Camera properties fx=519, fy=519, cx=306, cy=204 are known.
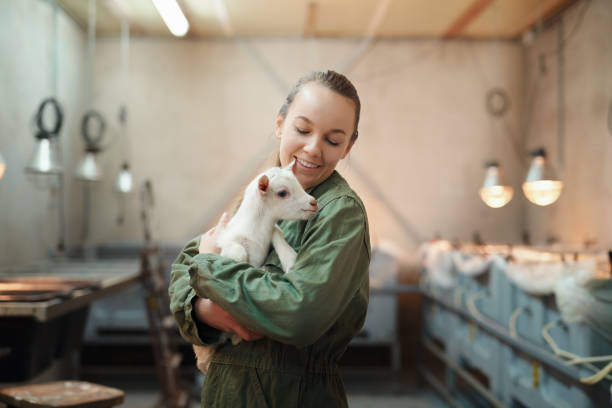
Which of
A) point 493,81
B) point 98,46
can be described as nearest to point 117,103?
point 98,46

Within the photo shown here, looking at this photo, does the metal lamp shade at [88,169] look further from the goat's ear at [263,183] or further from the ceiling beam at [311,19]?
the goat's ear at [263,183]

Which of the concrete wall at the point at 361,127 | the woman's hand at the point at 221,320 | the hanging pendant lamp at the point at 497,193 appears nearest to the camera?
the woman's hand at the point at 221,320

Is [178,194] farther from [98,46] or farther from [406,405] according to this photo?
[406,405]

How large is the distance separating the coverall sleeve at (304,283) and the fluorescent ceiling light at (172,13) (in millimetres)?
1779

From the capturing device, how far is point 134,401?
14.6ft

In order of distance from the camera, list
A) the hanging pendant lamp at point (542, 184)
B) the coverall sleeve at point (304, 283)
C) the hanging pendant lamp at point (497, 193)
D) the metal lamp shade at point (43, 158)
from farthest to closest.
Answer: the metal lamp shade at point (43, 158) < the hanging pendant lamp at point (497, 193) < the hanging pendant lamp at point (542, 184) < the coverall sleeve at point (304, 283)

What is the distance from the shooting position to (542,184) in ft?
8.95

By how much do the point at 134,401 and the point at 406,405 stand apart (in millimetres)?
2348

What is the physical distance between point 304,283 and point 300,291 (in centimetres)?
2

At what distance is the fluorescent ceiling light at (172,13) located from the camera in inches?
95.9

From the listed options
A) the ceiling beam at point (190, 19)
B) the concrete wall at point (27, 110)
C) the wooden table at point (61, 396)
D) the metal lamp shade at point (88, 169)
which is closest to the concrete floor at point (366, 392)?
the concrete wall at point (27, 110)

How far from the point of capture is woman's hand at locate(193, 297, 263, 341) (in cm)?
106

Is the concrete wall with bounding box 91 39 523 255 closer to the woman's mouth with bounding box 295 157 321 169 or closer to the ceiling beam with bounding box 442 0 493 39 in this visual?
the ceiling beam with bounding box 442 0 493 39

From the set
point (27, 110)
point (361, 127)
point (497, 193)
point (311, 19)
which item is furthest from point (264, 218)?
point (361, 127)
